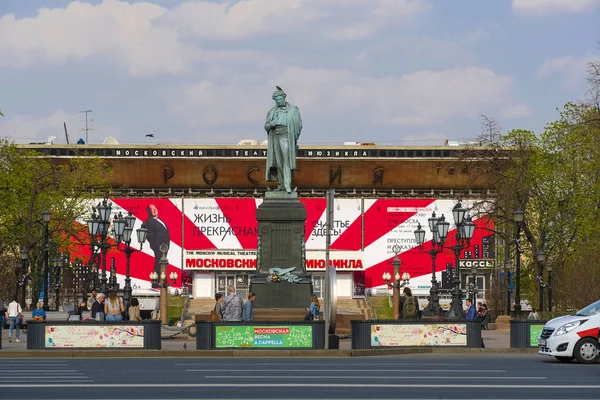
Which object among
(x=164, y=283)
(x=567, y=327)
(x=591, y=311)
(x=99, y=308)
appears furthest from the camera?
(x=164, y=283)

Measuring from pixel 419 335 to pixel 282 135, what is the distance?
977 centimetres

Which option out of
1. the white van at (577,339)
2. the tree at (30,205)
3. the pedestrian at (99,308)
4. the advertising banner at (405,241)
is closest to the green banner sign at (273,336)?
the white van at (577,339)

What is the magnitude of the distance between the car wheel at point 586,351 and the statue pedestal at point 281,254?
12169 mm

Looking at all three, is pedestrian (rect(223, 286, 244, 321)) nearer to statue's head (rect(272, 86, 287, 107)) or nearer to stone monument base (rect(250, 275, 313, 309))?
stone monument base (rect(250, 275, 313, 309))

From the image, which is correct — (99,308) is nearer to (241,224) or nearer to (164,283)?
(164,283)

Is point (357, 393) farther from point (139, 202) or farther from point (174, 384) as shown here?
point (139, 202)

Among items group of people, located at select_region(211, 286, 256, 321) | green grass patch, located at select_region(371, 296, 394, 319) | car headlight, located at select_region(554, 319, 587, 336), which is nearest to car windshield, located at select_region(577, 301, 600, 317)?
car headlight, located at select_region(554, 319, 587, 336)

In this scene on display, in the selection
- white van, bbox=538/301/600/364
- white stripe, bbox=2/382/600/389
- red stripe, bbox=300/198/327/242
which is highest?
red stripe, bbox=300/198/327/242

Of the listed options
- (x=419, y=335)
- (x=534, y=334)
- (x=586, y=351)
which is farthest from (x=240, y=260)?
(x=586, y=351)

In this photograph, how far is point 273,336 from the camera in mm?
32188

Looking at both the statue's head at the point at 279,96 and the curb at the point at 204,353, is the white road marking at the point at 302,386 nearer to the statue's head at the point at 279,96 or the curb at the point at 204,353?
the curb at the point at 204,353

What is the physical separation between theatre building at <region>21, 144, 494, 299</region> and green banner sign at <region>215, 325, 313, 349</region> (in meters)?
66.7

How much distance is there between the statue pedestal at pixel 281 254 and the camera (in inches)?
1544

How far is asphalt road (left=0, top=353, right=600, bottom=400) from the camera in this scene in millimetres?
19516
